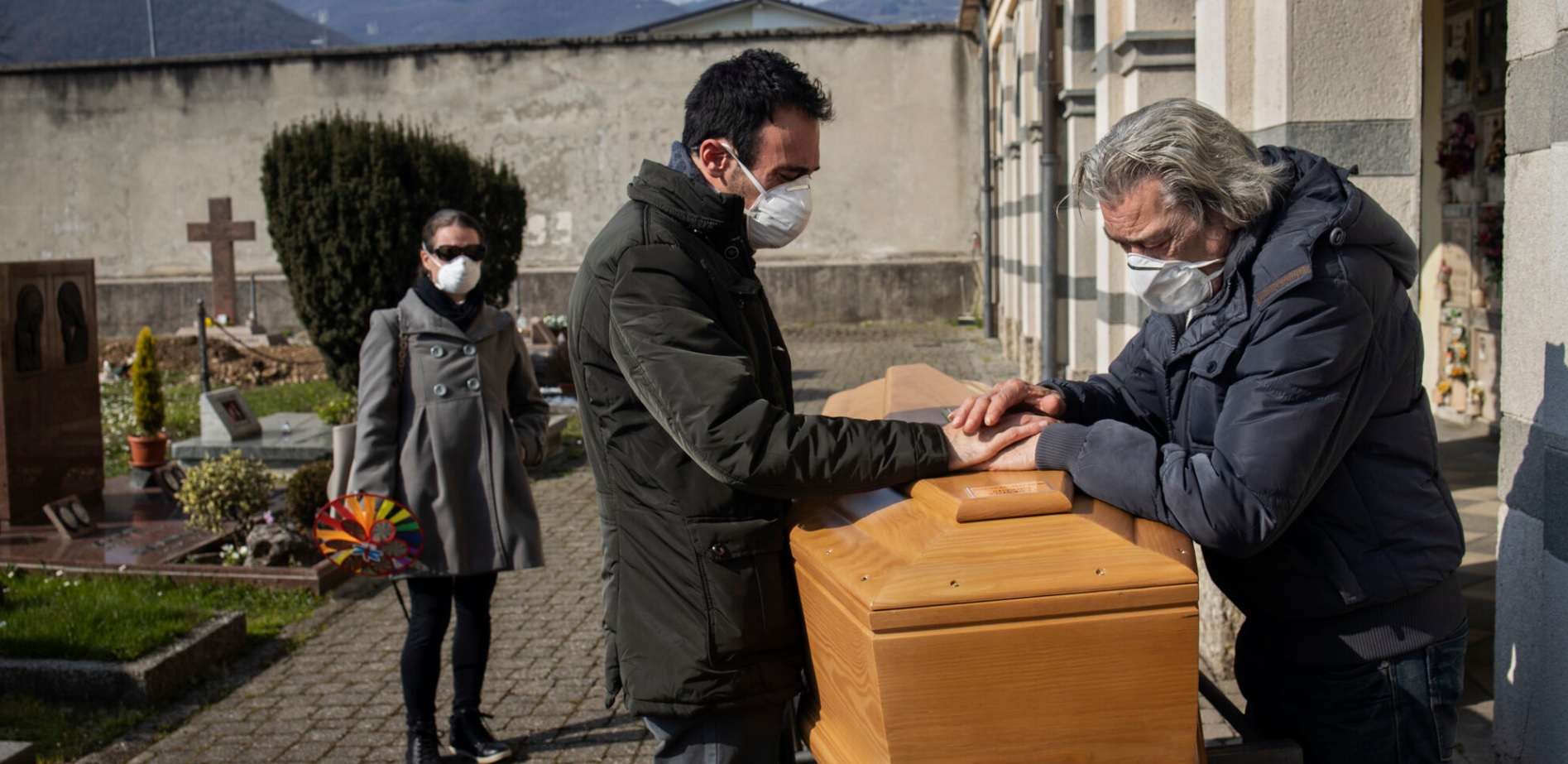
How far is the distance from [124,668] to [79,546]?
114 inches

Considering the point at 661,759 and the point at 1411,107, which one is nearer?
the point at 661,759

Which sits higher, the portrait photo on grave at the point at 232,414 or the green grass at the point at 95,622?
the portrait photo on grave at the point at 232,414

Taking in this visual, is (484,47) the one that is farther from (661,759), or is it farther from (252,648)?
(661,759)

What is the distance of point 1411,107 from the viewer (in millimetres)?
4324

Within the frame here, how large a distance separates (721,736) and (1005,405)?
860 mm

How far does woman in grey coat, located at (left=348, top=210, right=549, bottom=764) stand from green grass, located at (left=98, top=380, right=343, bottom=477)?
720 centimetres

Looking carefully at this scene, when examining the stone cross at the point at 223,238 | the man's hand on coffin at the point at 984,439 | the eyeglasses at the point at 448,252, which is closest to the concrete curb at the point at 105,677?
the eyeglasses at the point at 448,252

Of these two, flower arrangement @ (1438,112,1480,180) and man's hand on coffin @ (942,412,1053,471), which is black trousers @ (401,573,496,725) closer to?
man's hand on coffin @ (942,412,1053,471)

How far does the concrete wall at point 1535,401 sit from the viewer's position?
2.97 meters

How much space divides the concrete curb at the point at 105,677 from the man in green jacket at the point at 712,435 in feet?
12.0

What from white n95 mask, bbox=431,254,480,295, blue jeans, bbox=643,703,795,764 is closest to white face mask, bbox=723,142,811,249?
blue jeans, bbox=643,703,795,764

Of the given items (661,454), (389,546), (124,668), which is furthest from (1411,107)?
(124,668)

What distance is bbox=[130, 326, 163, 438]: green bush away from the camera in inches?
378

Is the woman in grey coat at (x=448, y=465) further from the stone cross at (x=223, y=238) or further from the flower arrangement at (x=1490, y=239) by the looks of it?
the stone cross at (x=223, y=238)
